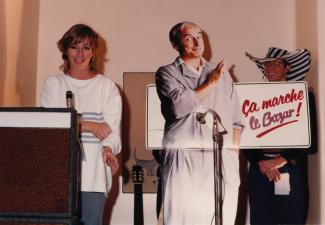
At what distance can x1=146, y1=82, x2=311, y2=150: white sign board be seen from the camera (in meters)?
2.55

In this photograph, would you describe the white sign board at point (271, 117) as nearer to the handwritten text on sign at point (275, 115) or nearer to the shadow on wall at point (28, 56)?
the handwritten text on sign at point (275, 115)

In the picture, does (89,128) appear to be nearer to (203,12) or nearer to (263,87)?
(263,87)

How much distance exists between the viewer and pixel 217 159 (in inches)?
95.5

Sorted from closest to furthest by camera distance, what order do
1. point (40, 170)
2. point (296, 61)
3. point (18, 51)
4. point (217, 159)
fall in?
1. point (40, 170)
2. point (217, 159)
3. point (296, 61)
4. point (18, 51)

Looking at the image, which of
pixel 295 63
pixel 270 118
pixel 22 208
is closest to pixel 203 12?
pixel 295 63

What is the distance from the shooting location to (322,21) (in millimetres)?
2775

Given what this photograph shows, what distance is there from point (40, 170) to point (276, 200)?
1431 mm

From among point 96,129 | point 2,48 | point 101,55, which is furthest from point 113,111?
point 101,55

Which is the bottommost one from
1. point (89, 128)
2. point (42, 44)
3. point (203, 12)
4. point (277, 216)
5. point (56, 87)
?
point (277, 216)

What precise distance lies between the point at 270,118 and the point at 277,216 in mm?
588

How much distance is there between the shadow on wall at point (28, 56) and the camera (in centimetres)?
300

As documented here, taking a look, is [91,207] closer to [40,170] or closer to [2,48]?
[40,170]

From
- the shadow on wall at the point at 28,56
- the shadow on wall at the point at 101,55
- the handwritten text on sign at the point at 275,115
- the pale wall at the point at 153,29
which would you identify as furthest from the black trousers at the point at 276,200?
the shadow on wall at the point at 28,56

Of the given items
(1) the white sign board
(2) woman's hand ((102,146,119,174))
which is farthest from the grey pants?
(1) the white sign board
